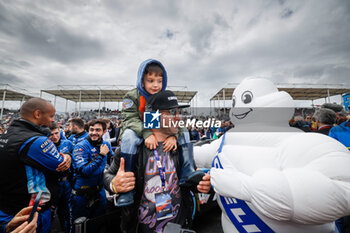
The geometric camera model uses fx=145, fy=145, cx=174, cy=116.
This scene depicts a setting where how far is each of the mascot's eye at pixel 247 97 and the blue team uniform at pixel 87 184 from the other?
8.54 ft

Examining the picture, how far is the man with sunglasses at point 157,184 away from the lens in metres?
1.28

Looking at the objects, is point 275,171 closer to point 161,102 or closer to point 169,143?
point 169,143

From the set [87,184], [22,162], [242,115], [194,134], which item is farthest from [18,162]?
[194,134]

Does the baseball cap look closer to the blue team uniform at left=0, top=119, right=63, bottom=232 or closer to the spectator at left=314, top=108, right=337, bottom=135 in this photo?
the blue team uniform at left=0, top=119, right=63, bottom=232

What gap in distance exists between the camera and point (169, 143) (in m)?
1.36

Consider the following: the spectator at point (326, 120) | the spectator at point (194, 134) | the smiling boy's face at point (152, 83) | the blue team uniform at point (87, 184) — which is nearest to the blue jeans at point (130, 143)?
the smiling boy's face at point (152, 83)

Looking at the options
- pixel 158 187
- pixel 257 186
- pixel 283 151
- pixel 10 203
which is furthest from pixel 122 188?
pixel 10 203

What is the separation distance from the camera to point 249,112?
48.9 inches

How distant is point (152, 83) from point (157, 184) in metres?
0.97

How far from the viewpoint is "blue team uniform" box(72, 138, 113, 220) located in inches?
102

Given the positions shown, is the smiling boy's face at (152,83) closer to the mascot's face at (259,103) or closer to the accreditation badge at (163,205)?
the mascot's face at (259,103)

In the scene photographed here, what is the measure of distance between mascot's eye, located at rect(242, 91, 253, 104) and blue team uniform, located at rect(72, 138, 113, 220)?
102 inches

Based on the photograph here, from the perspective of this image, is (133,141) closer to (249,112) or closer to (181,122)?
(181,122)

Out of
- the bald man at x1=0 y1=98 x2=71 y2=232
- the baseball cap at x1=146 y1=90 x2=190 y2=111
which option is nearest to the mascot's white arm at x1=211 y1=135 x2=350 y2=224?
the baseball cap at x1=146 y1=90 x2=190 y2=111
